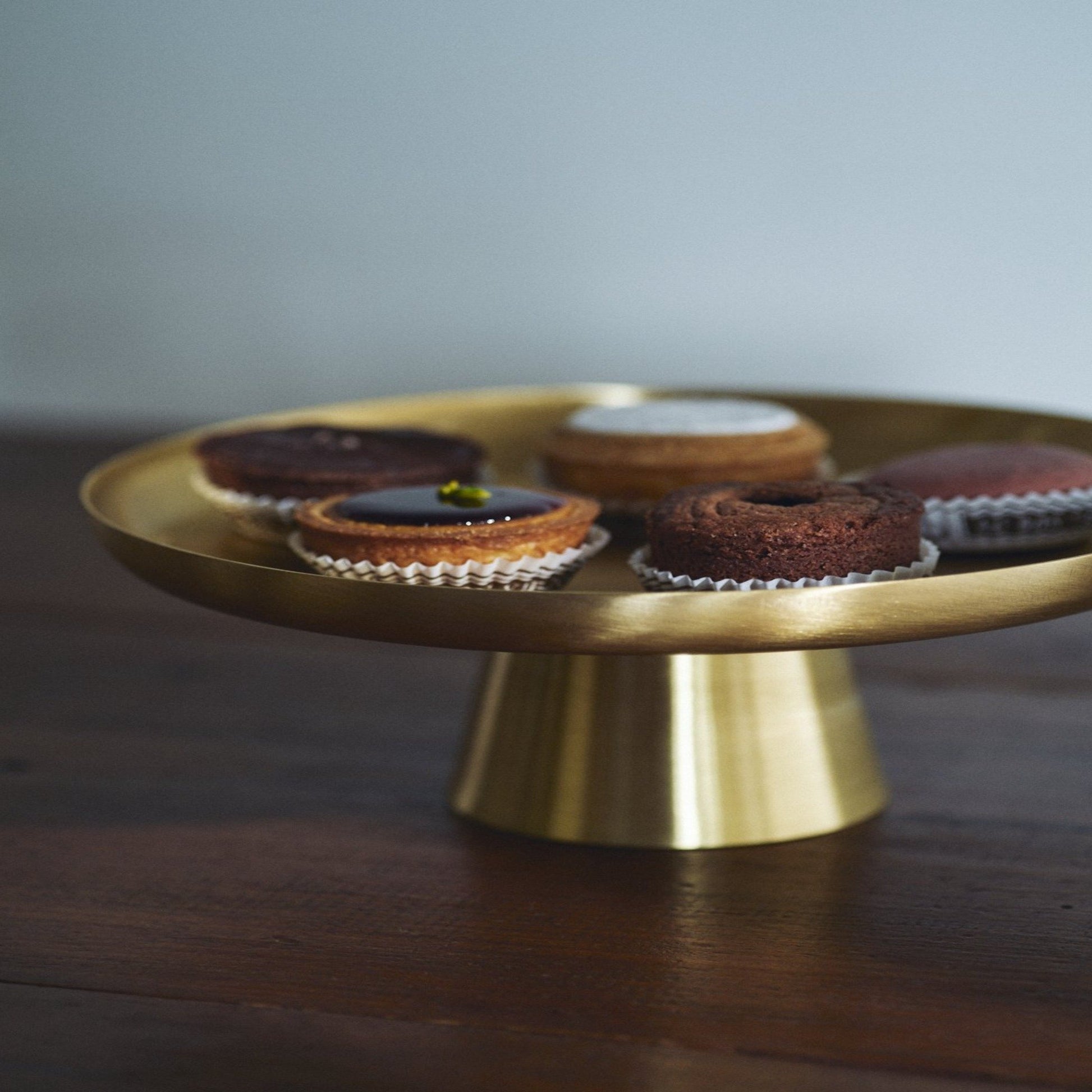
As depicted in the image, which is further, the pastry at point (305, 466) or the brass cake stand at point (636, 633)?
the pastry at point (305, 466)

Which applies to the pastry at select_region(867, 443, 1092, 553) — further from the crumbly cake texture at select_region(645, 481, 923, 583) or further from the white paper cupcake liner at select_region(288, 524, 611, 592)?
the white paper cupcake liner at select_region(288, 524, 611, 592)

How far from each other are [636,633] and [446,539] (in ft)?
0.71

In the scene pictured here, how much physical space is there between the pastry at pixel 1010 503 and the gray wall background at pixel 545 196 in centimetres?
91

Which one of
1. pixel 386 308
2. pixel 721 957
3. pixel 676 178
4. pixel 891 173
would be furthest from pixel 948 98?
pixel 721 957

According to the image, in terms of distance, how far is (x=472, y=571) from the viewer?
0.96 m

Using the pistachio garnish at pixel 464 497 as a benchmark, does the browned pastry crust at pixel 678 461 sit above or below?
below

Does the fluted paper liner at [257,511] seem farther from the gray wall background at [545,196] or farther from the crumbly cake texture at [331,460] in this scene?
the gray wall background at [545,196]

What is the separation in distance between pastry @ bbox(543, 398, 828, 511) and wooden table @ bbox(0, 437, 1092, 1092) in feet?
0.95

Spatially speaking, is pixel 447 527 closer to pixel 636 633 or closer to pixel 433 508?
pixel 433 508

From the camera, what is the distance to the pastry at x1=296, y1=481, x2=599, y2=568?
0.95 meters

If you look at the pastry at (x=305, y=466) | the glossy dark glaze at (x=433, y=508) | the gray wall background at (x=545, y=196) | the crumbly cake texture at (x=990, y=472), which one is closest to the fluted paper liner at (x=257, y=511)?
the pastry at (x=305, y=466)

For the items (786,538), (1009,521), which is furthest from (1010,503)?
(786,538)

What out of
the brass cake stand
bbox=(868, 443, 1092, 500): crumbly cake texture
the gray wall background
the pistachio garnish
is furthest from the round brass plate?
the gray wall background

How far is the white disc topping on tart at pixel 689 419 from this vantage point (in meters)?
1.22
